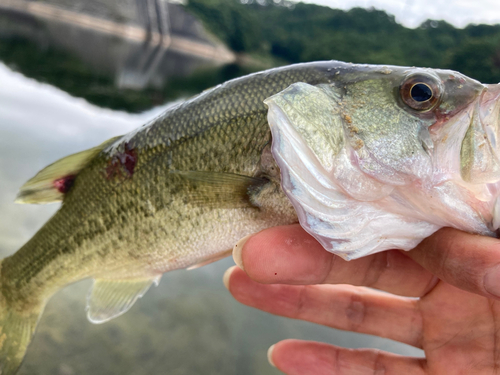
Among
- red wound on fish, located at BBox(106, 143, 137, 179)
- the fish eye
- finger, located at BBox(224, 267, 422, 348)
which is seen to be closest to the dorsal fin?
red wound on fish, located at BBox(106, 143, 137, 179)

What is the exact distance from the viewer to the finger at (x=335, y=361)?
5.56ft

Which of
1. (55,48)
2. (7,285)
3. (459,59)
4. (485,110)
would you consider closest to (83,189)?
(7,285)

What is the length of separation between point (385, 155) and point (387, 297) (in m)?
1.17

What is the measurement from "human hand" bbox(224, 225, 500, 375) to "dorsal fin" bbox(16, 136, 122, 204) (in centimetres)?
106

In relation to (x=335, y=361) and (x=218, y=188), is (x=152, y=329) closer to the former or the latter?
(x=335, y=361)

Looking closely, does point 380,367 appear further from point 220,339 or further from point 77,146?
point 77,146

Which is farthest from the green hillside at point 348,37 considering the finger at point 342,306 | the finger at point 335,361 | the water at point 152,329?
the finger at point 335,361

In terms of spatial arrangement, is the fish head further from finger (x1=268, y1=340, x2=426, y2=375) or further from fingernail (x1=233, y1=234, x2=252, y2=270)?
finger (x1=268, y1=340, x2=426, y2=375)

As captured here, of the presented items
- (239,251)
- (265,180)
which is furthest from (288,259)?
(265,180)

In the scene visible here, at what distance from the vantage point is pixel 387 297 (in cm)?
192

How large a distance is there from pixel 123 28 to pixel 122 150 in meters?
41.4

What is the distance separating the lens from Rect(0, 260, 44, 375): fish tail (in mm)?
1889

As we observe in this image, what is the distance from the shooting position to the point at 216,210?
4.91ft

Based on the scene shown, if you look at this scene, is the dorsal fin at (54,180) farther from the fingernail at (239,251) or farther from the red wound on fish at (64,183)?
the fingernail at (239,251)
